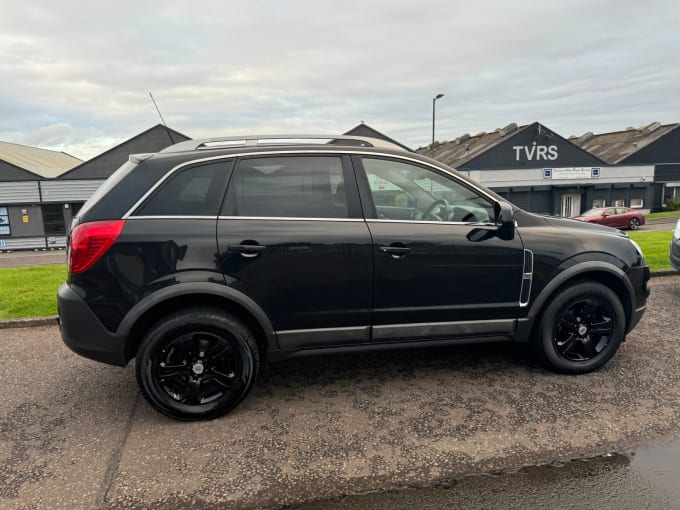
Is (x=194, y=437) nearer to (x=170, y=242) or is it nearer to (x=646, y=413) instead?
(x=170, y=242)

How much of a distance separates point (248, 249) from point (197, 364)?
2.76 ft

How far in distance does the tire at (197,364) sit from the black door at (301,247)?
0.26 metres

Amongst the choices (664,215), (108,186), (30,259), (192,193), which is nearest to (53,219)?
(30,259)

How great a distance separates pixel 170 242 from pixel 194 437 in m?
1.25

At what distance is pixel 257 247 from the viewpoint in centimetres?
307

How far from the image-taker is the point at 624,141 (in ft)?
135

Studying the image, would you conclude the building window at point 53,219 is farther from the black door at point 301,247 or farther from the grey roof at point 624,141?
the grey roof at point 624,141

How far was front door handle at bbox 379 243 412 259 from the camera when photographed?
10.6 feet

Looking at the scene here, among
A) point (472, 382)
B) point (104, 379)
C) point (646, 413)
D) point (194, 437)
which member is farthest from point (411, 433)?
point (104, 379)

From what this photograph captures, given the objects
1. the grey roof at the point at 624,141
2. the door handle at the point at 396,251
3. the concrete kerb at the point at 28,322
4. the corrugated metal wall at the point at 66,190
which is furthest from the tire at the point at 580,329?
the grey roof at the point at 624,141

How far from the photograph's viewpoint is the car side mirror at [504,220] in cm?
334

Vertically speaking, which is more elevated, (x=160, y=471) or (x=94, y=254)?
(x=94, y=254)

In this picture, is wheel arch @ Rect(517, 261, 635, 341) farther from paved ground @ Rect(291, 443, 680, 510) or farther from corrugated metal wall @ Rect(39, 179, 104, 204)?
corrugated metal wall @ Rect(39, 179, 104, 204)

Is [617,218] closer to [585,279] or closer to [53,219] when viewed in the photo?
[585,279]
